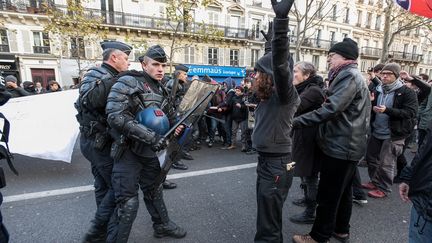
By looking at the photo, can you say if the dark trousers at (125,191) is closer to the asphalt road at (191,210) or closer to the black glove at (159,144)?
the black glove at (159,144)

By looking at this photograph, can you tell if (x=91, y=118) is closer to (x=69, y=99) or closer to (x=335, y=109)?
(x=335, y=109)

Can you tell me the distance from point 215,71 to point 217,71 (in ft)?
0.67

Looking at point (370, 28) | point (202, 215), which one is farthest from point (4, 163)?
point (370, 28)

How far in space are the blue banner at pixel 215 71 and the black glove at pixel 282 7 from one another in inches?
878

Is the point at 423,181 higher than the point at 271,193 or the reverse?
higher

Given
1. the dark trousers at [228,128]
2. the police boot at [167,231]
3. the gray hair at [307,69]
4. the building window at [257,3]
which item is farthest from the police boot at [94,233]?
the building window at [257,3]

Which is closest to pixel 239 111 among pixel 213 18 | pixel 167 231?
pixel 167 231

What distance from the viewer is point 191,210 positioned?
136 inches

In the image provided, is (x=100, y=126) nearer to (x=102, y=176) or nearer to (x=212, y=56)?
(x=102, y=176)

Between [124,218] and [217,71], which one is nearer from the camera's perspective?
[124,218]

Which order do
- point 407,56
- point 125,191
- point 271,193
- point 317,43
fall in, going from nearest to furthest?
point 271,193 < point 125,191 < point 317,43 < point 407,56

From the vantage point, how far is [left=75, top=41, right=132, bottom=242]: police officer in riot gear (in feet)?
8.53

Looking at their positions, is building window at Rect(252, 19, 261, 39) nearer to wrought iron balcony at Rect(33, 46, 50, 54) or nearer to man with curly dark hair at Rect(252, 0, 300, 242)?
wrought iron balcony at Rect(33, 46, 50, 54)

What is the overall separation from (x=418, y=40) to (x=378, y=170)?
52.9 meters
